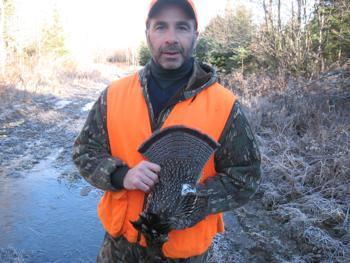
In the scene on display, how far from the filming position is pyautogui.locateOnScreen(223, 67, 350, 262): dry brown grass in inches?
191

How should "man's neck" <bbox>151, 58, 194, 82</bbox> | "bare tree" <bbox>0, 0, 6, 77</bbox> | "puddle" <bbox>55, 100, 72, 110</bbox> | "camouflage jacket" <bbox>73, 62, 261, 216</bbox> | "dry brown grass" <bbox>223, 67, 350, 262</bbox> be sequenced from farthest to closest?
"bare tree" <bbox>0, 0, 6, 77</bbox>
"puddle" <bbox>55, 100, 72, 110</bbox>
"dry brown grass" <bbox>223, 67, 350, 262</bbox>
"man's neck" <bbox>151, 58, 194, 82</bbox>
"camouflage jacket" <bbox>73, 62, 261, 216</bbox>

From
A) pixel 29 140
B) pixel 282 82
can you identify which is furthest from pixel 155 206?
pixel 282 82

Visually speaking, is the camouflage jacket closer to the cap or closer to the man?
the man

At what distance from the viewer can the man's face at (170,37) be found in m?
2.10

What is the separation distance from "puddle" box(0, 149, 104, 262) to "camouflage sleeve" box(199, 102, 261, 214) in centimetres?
302

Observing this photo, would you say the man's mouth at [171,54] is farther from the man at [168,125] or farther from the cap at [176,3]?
the cap at [176,3]

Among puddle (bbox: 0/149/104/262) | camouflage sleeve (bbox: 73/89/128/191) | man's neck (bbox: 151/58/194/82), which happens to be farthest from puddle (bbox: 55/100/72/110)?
man's neck (bbox: 151/58/194/82)

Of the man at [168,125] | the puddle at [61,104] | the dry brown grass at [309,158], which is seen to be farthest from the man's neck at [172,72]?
the puddle at [61,104]

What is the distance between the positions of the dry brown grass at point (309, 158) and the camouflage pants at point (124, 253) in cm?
288

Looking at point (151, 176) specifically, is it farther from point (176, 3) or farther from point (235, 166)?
point (176, 3)

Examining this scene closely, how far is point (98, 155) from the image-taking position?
2.15 meters

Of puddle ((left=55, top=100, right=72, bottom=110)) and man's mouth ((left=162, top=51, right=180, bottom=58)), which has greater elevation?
man's mouth ((left=162, top=51, right=180, bottom=58))

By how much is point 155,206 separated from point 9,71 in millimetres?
16778

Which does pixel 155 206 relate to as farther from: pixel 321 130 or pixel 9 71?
pixel 9 71
